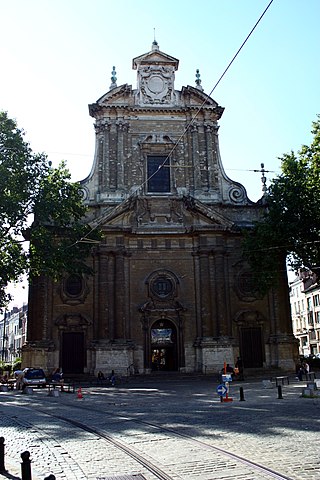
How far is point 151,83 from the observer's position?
37.2 metres

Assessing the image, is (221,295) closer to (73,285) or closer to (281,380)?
(281,380)

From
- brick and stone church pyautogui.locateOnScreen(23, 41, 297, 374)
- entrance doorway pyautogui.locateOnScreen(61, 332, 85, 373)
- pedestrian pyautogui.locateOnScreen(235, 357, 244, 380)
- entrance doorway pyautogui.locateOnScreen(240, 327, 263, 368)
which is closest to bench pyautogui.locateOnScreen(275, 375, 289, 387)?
pedestrian pyautogui.locateOnScreen(235, 357, 244, 380)

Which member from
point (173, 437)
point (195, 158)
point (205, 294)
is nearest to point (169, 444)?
point (173, 437)

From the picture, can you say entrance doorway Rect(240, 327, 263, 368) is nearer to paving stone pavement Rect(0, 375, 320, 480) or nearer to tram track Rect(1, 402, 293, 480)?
paving stone pavement Rect(0, 375, 320, 480)

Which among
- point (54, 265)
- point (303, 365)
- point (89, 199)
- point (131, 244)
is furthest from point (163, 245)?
point (303, 365)

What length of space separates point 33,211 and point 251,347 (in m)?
16.6

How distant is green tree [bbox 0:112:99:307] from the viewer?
25.7 m

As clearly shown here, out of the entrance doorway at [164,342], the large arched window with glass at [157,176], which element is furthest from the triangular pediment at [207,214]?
the entrance doorway at [164,342]

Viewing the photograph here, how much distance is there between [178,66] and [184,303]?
693 inches

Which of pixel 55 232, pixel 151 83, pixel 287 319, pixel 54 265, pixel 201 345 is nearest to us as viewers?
pixel 54 265

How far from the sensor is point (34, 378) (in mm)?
27781

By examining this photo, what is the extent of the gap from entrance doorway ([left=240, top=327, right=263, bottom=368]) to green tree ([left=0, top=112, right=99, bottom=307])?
11.8 m

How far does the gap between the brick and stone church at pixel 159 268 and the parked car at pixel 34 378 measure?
2858mm

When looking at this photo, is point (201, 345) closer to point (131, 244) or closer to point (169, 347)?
point (169, 347)
